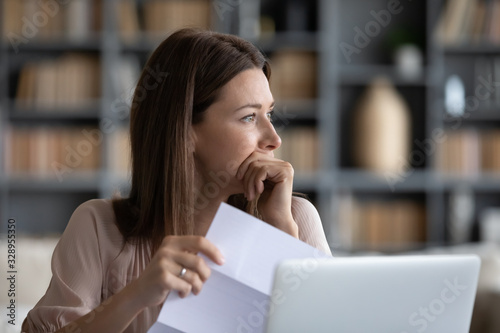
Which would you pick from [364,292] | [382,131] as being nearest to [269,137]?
[364,292]

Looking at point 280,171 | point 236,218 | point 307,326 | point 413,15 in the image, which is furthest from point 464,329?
point 413,15

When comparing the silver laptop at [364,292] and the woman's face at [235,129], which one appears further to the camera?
the woman's face at [235,129]

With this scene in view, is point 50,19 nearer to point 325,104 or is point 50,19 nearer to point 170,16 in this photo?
point 170,16

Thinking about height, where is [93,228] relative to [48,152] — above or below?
above

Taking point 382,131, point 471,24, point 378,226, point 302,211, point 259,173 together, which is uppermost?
point 471,24

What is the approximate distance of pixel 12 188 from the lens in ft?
13.1

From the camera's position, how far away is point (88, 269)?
1.29 metres

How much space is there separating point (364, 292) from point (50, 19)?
134 inches

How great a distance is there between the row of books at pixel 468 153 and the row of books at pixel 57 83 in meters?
2.00

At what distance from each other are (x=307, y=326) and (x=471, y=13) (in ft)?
11.5

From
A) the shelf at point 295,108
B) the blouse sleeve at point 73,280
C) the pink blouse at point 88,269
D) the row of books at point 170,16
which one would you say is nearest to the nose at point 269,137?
the pink blouse at point 88,269

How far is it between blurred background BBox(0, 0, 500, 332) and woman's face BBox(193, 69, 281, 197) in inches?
101

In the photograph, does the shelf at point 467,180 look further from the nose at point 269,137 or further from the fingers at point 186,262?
the fingers at point 186,262

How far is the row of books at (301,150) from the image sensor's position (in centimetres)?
397
